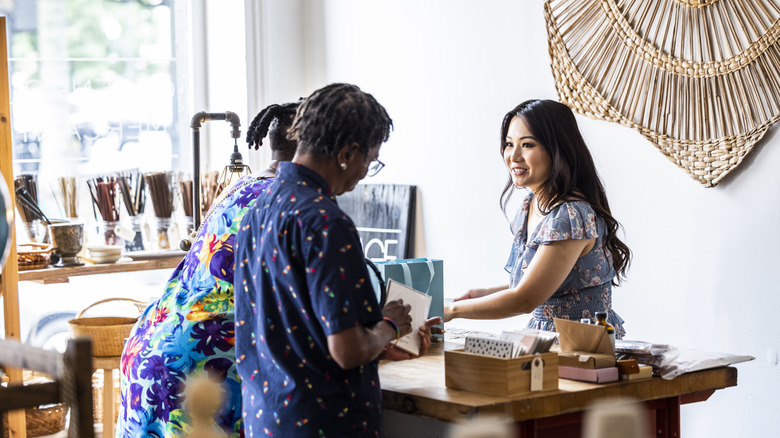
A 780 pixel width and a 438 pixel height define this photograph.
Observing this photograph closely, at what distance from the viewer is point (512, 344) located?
1956mm

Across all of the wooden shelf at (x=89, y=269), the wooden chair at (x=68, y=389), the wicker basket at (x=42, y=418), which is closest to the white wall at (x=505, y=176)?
the wooden shelf at (x=89, y=269)

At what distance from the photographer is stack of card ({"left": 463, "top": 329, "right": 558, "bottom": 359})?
6.42 feet

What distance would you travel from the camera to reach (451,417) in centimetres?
187

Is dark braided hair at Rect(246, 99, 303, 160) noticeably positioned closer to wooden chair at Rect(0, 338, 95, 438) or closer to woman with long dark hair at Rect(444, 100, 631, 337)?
woman with long dark hair at Rect(444, 100, 631, 337)

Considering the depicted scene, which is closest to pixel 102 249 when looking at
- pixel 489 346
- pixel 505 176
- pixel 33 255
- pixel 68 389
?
pixel 33 255

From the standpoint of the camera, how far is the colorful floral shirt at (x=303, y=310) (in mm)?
1628

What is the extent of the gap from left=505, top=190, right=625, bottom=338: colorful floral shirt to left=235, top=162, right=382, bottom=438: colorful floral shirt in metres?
1.00

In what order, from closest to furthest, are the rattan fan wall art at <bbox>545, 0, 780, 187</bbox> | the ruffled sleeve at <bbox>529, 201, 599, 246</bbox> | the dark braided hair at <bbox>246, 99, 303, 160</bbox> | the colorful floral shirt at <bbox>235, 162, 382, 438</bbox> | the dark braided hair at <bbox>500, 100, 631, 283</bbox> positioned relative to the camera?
the colorful floral shirt at <bbox>235, 162, 382, 438</bbox> → the dark braided hair at <bbox>246, 99, 303, 160</bbox> → the ruffled sleeve at <bbox>529, 201, 599, 246</bbox> → the dark braided hair at <bbox>500, 100, 631, 283</bbox> → the rattan fan wall art at <bbox>545, 0, 780, 187</bbox>

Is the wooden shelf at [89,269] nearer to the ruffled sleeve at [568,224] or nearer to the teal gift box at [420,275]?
the teal gift box at [420,275]

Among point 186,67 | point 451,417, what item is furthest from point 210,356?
point 186,67

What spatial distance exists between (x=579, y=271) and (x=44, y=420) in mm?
2510

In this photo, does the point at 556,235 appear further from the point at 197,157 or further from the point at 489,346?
the point at 197,157

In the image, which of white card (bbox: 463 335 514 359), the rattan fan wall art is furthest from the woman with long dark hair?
white card (bbox: 463 335 514 359)

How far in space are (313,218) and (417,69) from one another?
9.00ft
